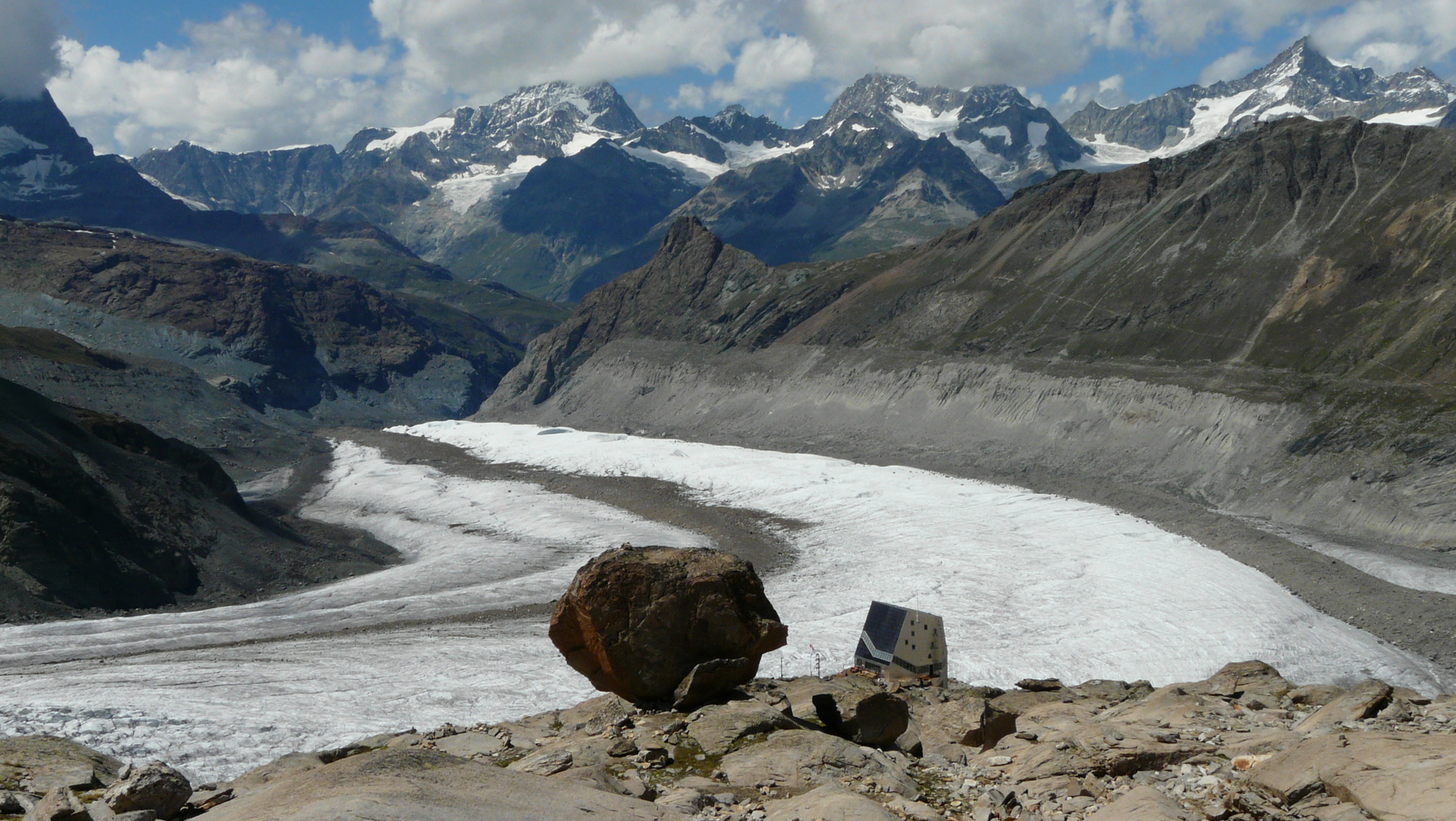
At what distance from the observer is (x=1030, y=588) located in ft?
164

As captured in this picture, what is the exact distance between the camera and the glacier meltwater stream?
1152 inches

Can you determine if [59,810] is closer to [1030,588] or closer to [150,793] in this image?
[150,793]

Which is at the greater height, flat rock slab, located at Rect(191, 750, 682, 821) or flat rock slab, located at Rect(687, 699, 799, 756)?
flat rock slab, located at Rect(191, 750, 682, 821)

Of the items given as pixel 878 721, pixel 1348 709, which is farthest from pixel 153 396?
pixel 1348 709

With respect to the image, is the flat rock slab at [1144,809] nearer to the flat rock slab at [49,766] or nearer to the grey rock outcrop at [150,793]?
the grey rock outcrop at [150,793]

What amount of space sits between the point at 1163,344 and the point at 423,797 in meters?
91.5

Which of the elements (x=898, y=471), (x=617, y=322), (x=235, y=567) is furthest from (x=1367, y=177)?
(x=617, y=322)

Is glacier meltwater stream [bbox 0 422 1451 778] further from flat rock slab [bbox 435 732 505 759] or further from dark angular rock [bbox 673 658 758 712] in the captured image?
dark angular rock [bbox 673 658 758 712]

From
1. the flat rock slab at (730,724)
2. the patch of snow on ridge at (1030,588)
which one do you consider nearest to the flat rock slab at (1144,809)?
the flat rock slab at (730,724)

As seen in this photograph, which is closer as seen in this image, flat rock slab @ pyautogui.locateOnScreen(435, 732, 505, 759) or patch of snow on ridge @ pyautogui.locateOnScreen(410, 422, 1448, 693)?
flat rock slab @ pyautogui.locateOnScreen(435, 732, 505, 759)

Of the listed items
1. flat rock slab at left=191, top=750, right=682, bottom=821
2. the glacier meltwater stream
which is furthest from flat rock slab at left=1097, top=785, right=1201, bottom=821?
the glacier meltwater stream

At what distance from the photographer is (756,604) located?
2234 centimetres

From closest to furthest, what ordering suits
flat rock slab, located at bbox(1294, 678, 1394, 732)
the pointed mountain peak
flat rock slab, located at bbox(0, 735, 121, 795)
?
flat rock slab, located at bbox(0, 735, 121, 795) < flat rock slab, located at bbox(1294, 678, 1394, 732) < the pointed mountain peak

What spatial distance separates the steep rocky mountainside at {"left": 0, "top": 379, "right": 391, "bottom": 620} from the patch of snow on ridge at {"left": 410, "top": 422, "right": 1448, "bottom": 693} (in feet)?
103
